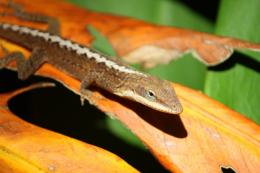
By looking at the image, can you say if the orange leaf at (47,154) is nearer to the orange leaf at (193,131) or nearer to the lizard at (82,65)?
the orange leaf at (193,131)

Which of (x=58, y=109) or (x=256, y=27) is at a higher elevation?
(x=256, y=27)

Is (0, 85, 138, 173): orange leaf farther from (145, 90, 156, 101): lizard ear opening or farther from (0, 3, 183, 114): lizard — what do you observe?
(145, 90, 156, 101): lizard ear opening

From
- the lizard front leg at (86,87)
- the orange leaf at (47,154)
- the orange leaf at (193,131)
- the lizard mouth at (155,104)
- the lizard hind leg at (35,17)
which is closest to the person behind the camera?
the orange leaf at (47,154)

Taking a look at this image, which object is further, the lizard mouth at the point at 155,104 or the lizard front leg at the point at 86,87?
the lizard front leg at the point at 86,87

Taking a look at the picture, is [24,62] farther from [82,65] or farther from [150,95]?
[150,95]

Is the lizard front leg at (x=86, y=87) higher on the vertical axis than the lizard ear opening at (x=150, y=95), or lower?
lower

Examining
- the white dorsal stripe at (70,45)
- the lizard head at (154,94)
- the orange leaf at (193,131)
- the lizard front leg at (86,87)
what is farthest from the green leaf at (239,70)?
the lizard front leg at (86,87)

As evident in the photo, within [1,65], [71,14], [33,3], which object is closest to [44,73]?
[1,65]

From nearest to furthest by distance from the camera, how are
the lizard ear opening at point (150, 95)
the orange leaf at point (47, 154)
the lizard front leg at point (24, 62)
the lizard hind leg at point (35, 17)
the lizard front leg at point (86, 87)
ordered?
the orange leaf at point (47, 154) < the lizard ear opening at point (150, 95) < the lizard front leg at point (86, 87) < the lizard front leg at point (24, 62) < the lizard hind leg at point (35, 17)

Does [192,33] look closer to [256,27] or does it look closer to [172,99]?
[256,27]
